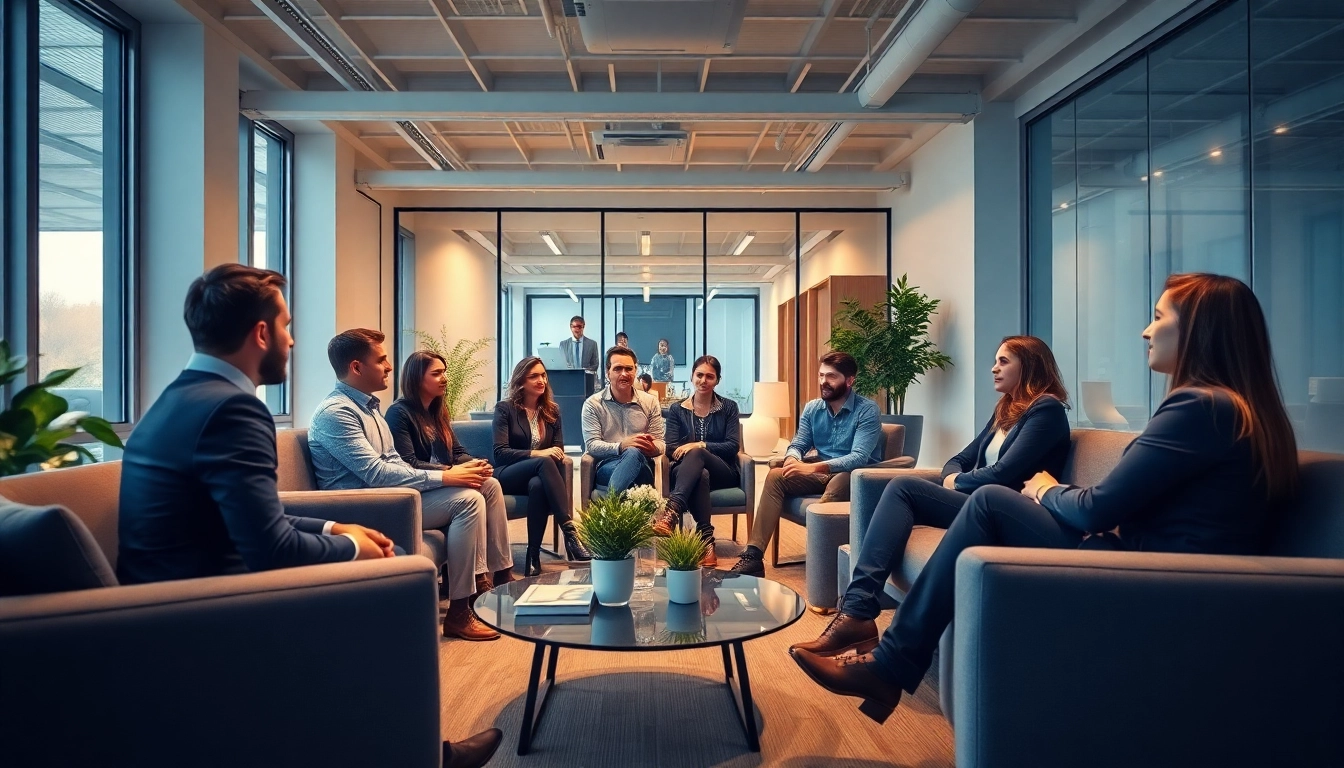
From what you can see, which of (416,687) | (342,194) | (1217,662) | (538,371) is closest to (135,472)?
(416,687)

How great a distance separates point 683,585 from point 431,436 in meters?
1.85

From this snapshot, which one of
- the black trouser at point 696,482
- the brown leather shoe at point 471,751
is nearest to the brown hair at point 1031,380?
the black trouser at point 696,482

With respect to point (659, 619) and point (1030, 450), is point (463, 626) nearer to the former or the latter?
point (659, 619)

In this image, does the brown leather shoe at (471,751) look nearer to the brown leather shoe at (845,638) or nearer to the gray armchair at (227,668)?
the gray armchair at (227,668)

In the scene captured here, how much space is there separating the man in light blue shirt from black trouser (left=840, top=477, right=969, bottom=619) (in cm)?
124

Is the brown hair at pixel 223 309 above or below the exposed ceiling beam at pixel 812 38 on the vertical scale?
below

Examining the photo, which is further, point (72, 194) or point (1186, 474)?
point (72, 194)

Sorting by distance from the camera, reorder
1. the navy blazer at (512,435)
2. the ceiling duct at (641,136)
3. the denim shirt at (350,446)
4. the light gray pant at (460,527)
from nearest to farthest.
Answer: the denim shirt at (350,446) → the light gray pant at (460,527) → the navy blazer at (512,435) → the ceiling duct at (641,136)

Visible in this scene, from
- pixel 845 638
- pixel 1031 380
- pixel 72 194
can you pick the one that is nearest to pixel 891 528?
pixel 845 638

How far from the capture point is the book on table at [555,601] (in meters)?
2.38

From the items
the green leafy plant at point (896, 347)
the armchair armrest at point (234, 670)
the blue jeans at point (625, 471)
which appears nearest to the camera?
the armchair armrest at point (234, 670)

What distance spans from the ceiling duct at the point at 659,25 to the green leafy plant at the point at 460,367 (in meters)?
3.80

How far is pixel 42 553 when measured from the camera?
1327 millimetres

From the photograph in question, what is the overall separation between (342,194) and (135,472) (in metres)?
6.52
